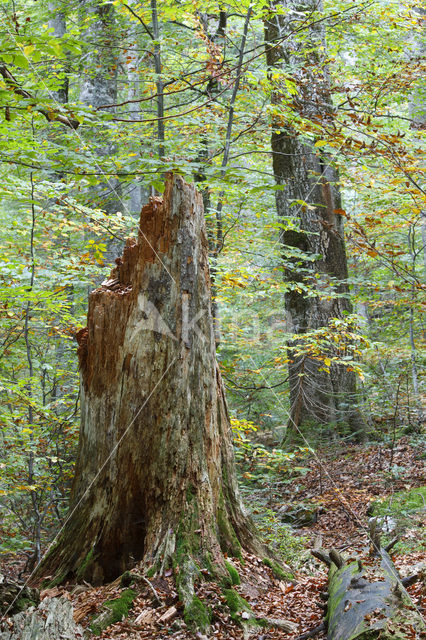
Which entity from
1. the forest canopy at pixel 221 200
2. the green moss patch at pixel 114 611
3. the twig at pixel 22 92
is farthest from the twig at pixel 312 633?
the twig at pixel 22 92

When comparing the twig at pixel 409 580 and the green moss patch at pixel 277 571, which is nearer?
the twig at pixel 409 580

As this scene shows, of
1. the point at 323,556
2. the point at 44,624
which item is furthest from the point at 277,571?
the point at 44,624

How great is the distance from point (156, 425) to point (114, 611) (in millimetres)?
1173

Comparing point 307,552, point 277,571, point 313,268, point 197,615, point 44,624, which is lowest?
point 307,552

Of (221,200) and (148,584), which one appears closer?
(148,584)

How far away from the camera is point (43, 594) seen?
3.33m

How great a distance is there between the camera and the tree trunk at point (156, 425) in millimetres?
3520

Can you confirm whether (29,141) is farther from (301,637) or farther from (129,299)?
(301,637)

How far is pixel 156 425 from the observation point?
142 inches

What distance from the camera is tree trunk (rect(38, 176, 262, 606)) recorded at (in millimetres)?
3520

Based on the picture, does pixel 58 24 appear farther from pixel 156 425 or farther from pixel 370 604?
pixel 370 604

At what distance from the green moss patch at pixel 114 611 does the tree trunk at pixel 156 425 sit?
261mm

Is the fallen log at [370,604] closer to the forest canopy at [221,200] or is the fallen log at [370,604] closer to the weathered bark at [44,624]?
the weathered bark at [44,624]

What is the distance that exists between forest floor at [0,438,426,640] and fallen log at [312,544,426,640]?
0.20m
